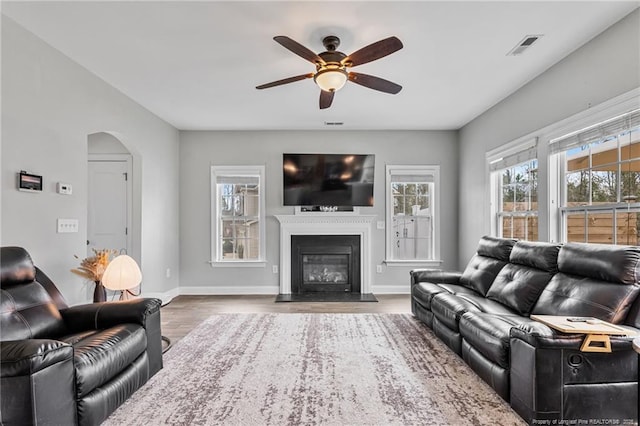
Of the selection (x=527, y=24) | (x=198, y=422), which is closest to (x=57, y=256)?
(x=198, y=422)

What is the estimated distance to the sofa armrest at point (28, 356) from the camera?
5.23 ft

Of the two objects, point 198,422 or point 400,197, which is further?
point 400,197

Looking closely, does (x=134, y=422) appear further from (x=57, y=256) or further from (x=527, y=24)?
(x=527, y=24)

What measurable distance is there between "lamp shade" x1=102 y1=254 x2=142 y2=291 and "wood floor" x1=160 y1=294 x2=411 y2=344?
1.14 meters

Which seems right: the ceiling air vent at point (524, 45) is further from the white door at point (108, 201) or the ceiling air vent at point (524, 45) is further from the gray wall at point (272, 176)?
the white door at point (108, 201)

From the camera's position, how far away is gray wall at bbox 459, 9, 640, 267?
263 centimetres

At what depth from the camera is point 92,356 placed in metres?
1.95

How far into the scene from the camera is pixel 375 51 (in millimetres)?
2518

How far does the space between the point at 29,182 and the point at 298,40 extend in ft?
8.06

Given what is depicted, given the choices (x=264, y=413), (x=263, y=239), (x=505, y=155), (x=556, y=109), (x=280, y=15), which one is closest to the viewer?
(x=264, y=413)

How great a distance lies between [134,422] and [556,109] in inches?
168

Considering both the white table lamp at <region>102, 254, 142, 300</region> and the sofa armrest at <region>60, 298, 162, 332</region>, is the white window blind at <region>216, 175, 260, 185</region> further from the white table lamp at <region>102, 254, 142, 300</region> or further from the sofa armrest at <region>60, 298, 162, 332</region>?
the sofa armrest at <region>60, 298, 162, 332</region>

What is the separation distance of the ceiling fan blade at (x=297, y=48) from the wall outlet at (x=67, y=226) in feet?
8.33

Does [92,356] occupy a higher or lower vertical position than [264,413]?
higher
